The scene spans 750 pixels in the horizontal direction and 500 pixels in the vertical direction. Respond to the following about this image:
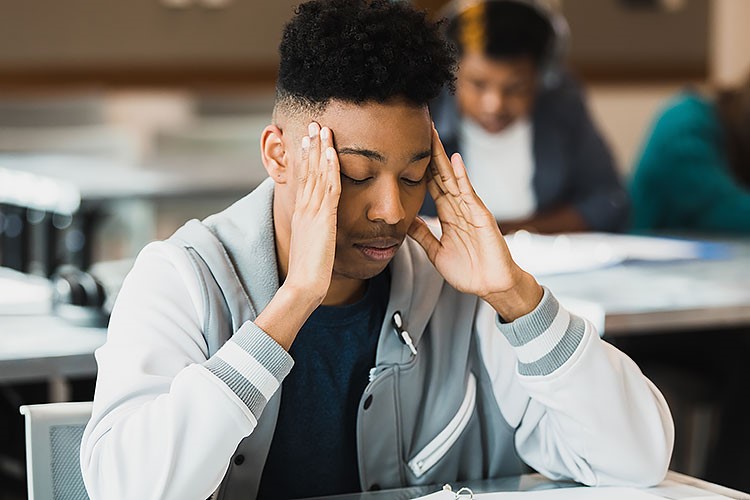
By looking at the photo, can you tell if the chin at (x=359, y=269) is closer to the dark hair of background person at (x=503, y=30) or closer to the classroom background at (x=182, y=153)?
the classroom background at (x=182, y=153)

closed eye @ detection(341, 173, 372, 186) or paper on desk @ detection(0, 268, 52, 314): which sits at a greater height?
closed eye @ detection(341, 173, 372, 186)

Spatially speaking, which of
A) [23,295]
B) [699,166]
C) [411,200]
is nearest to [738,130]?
[699,166]

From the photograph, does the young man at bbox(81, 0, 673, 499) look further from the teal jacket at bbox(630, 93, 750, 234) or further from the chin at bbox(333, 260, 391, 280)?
the teal jacket at bbox(630, 93, 750, 234)

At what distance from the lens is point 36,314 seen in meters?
1.92

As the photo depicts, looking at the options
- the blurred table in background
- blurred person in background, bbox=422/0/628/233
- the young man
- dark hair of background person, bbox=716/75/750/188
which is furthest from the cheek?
dark hair of background person, bbox=716/75/750/188

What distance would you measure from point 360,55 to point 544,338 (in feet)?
1.11

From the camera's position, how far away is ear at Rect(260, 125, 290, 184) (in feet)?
4.08

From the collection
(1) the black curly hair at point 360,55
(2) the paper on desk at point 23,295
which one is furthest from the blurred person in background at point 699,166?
(1) the black curly hair at point 360,55

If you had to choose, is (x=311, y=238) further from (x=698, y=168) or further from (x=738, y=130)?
(x=738, y=130)

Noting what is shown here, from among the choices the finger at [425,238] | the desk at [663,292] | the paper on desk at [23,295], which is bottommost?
the paper on desk at [23,295]

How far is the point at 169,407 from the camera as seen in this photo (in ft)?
3.54

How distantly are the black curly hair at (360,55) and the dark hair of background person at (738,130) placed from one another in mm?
2201

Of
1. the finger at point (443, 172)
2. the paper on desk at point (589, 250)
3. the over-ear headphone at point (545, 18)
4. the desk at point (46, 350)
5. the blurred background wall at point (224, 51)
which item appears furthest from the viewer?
the blurred background wall at point (224, 51)

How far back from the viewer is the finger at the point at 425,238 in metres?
1.33
